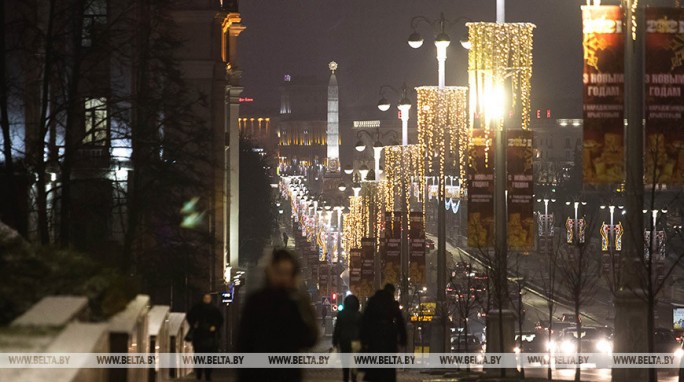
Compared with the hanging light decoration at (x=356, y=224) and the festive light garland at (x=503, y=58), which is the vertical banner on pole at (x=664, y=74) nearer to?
the festive light garland at (x=503, y=58)

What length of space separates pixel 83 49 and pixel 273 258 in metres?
25.5

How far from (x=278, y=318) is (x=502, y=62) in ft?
77.1

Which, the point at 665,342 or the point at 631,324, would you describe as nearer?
the point at 631,324

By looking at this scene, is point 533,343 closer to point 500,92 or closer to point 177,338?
point 500,92

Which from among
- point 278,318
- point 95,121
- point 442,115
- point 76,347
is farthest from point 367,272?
point 278,318

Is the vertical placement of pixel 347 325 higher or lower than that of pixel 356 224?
lower

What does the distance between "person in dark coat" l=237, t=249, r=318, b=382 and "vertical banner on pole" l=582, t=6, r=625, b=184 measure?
13.7 meters

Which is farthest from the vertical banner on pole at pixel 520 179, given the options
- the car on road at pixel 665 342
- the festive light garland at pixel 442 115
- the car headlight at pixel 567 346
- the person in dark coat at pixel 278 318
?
the car headlight at pixel 567 346

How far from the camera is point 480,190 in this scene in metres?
35.8

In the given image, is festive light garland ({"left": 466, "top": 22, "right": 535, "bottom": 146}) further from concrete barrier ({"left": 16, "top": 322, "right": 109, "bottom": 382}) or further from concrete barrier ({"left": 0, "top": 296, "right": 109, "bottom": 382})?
concrete barrier ({"left": 0, "top": 296, "right": 109, "bottom": 382})

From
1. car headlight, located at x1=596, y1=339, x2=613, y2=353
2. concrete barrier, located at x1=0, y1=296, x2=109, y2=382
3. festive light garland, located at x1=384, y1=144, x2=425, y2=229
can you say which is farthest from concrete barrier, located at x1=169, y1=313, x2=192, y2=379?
car headlight, located at x1=596, y1=339, x2=613, y2=353

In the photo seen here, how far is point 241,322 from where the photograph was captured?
37.7 ft

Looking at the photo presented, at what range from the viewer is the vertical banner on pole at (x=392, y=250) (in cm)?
5859

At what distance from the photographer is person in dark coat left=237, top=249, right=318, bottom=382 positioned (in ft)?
37.2
